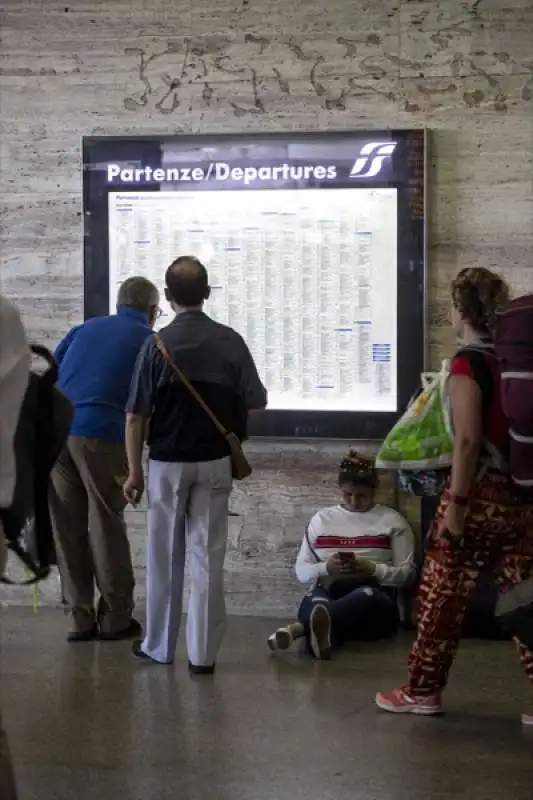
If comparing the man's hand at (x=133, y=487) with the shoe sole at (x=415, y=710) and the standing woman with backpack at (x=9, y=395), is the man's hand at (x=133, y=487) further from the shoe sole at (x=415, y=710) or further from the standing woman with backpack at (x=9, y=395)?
the standing woman with backpack at (x=9, y=395)

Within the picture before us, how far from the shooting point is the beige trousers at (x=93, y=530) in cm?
548

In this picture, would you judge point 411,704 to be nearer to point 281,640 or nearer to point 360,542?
point 281,640

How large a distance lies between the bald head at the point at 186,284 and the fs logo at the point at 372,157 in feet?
4.04

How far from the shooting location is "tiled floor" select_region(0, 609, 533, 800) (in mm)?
3686

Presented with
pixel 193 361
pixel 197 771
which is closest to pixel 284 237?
pixel 193 361

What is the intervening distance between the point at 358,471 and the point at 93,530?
1152mm

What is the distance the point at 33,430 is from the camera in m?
2.73

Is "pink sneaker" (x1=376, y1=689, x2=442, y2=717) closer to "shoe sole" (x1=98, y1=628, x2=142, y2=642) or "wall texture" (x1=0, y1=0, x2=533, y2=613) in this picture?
"shoe sole" (x1=98, y1=628, x2=142, y2=642)

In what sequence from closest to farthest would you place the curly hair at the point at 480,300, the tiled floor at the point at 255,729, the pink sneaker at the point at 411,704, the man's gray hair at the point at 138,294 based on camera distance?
the tiled floor at the point at 255,729 → the curly hair at the point at 480,300 → the pink sneaker at the point at 411,704 → the man's gray hair at the point at 138,294

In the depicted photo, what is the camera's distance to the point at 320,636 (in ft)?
17.0

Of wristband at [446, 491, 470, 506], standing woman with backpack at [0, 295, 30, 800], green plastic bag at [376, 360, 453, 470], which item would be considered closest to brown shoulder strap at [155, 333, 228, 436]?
green plastic bag at [376, 360, 453, 470]

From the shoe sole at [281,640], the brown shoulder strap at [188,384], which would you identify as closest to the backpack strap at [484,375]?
the brown shoulder strap at [188,384]

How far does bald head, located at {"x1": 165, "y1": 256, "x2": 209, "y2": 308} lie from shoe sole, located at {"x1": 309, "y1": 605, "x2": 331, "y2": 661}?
132 centimetres

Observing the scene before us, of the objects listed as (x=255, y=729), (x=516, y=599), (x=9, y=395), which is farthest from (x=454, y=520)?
(x=9, y=395)
